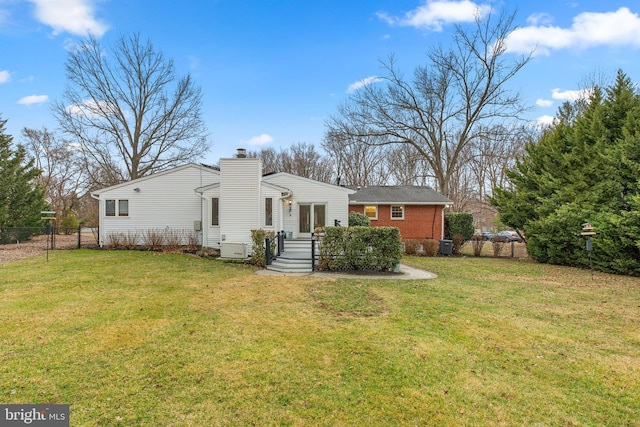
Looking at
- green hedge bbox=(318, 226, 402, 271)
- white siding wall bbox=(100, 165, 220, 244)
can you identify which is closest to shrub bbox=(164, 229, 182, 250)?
white siding wall bbox=(100, 165, 220, 244)

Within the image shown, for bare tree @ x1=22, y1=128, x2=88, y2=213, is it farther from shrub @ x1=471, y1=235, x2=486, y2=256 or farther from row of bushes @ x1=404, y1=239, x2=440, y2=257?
shrub @ x1=471, y1=235, x2=486, y2=256

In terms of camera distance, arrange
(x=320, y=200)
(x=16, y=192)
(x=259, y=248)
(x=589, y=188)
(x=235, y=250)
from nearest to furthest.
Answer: (x=259, y=248) < (x=589, y=188) < (x=235, y=250) < (x=320, y=200) < (x=16, y=192)

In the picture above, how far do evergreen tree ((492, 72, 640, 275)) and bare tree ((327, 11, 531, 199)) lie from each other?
820 cm

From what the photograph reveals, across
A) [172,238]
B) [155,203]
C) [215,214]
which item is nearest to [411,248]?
[215,214]

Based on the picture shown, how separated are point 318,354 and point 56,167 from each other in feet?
120

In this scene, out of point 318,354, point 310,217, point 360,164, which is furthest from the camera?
point 360,164

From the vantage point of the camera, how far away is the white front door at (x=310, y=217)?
53.1ft

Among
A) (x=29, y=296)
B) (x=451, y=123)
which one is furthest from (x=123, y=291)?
(x=451, y=123)

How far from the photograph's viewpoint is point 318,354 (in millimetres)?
4039

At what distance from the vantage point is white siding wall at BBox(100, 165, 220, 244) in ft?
51.6

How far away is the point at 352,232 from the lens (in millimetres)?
9680

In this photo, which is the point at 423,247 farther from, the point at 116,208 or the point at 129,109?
the point at 129,109

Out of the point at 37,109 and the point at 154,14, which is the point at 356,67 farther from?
the point at 37,109

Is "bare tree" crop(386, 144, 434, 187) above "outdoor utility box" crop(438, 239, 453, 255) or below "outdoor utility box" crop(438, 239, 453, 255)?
above
